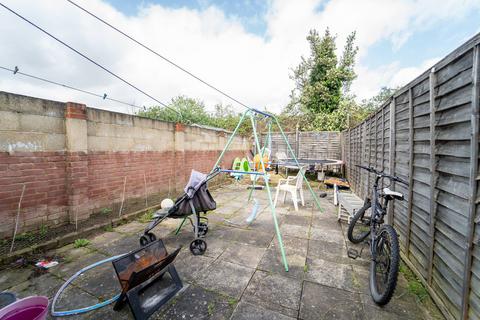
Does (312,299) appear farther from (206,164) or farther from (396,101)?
(206,164)

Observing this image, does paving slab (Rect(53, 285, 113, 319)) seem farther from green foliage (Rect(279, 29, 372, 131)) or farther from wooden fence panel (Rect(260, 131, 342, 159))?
green foliage (Rect(279, 29, 372, 131))

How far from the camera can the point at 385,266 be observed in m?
1.89

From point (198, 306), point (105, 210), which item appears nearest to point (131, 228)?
point (105, 210)

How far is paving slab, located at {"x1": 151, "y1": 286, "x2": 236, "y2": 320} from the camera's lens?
162 centimetres

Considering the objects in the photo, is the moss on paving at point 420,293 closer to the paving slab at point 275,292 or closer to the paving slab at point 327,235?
the paving slab at point 327,235

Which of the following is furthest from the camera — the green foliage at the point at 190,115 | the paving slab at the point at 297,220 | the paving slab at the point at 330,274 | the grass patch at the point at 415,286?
the green foliage at the point at 190,115

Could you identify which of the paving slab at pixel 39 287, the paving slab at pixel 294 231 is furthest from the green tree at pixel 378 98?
the paving slab at pixel 39 287

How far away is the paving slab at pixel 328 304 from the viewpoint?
163 cm

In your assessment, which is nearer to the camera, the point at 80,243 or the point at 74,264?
the point at 74,264

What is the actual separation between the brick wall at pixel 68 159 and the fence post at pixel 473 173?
4431 mm

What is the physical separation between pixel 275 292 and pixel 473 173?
1.80 metres

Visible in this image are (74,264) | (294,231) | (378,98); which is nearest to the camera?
(74,264)

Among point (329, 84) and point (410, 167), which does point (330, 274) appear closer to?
point (410, 167)

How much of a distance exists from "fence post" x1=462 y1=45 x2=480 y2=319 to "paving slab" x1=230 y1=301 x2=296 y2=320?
1.23 metres
